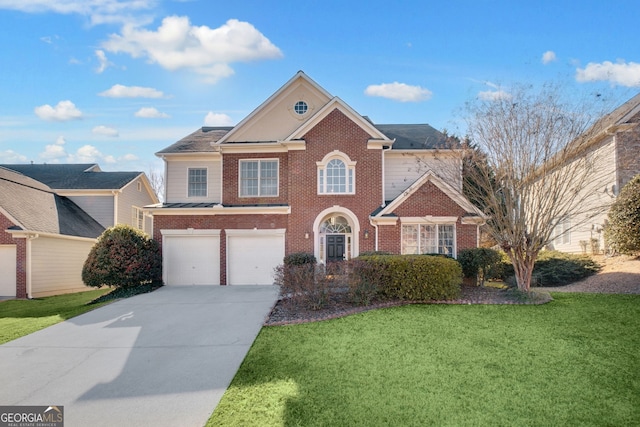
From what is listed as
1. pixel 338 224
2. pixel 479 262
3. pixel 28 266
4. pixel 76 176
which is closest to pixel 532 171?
pixel 479 262

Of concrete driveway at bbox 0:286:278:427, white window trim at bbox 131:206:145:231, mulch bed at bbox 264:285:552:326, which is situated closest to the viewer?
concrete driveway at bbox 0:286:278:427

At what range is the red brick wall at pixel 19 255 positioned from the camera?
17078 millimetres

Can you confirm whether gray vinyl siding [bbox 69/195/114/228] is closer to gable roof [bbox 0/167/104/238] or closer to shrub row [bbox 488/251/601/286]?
gable roof [bbox 0/167/104/238]

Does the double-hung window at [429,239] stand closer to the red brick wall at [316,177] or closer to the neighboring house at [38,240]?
the red brick wall at [316,177]

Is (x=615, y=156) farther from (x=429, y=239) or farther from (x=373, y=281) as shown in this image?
(x=373, y=281)

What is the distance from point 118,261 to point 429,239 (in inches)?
485

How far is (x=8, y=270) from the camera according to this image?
17297mm

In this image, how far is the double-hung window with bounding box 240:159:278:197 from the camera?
58.4 ft

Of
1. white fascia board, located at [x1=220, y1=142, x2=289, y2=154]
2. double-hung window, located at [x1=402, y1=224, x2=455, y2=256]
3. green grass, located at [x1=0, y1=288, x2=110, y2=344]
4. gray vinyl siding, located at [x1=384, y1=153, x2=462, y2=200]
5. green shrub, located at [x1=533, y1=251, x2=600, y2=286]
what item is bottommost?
green grass, located at [x1=0, y1=288, x2=110, y2=344]

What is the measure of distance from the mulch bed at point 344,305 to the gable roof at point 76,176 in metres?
18.0

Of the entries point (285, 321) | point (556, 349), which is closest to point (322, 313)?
point (285, 321)

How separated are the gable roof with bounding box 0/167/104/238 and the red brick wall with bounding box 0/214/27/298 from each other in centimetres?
→ 39

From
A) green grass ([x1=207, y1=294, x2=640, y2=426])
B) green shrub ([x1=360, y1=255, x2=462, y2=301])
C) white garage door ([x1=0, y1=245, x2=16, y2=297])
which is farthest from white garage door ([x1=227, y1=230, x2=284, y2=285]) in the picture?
white garage door ([x1=0, y1=245, x2=16, y2=297])

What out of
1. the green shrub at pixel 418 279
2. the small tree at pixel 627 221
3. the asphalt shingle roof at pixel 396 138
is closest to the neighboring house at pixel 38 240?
the asphalt shingle roof at pixel 396 138
